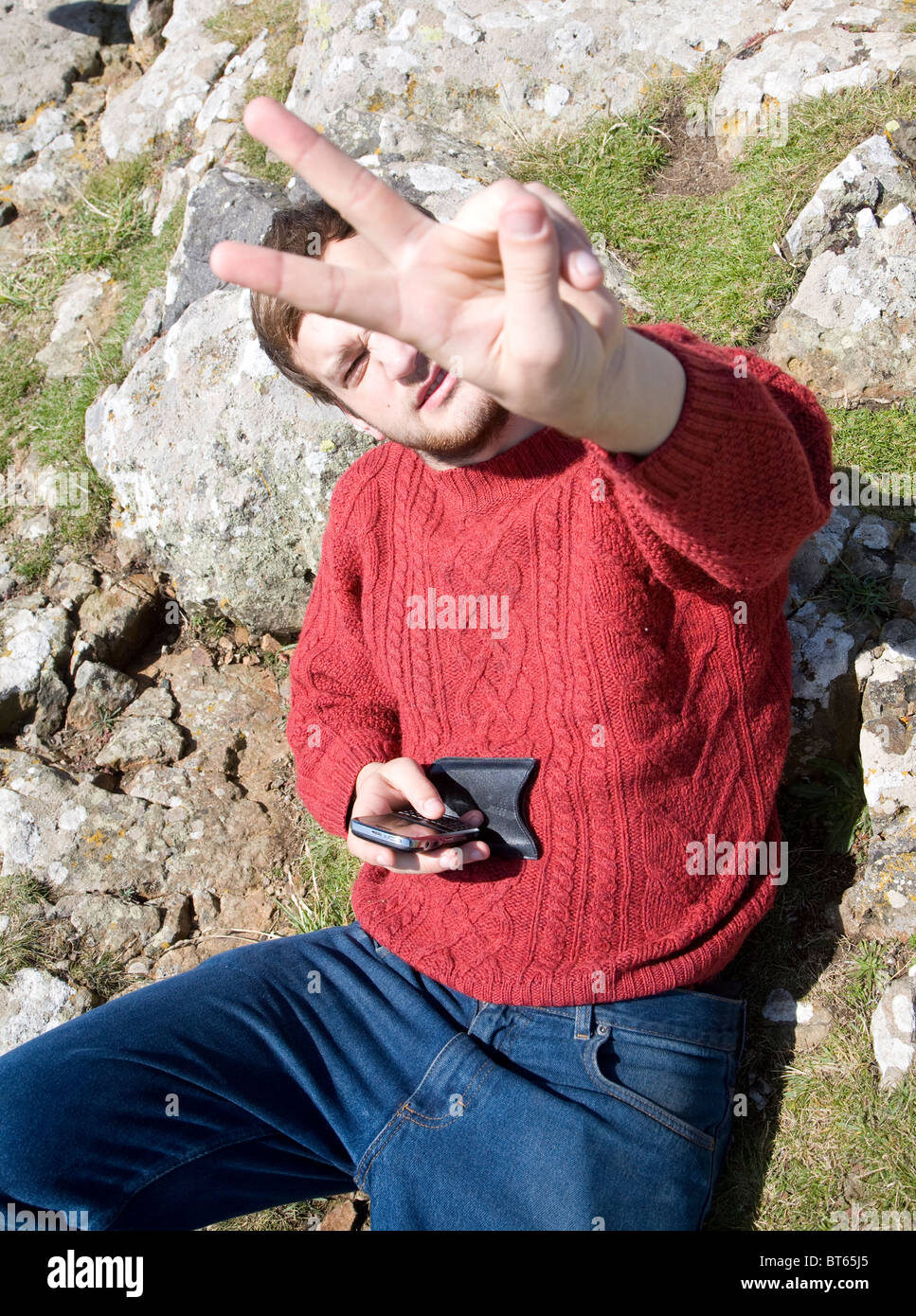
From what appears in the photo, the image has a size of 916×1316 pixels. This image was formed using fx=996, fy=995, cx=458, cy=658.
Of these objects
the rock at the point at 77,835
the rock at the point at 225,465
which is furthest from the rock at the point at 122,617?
the rock at the point at 77,835

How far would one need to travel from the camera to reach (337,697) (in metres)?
2.76

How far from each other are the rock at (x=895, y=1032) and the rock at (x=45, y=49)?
243 inches

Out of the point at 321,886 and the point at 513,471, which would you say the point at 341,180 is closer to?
the point at 513,471

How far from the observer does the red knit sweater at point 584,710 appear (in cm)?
211

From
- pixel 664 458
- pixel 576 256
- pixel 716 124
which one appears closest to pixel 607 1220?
pixel 664 458

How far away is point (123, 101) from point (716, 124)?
3414 millimetres

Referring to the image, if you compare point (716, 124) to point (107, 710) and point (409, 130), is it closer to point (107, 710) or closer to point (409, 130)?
point (409, 130)

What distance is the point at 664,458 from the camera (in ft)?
5.22

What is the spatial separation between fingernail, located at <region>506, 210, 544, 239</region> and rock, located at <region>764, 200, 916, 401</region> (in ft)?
7.71

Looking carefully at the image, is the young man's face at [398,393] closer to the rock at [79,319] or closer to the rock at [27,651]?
the rock at [27,651]

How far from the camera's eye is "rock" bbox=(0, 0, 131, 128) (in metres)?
5.72

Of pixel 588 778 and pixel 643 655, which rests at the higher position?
pixel 643 655

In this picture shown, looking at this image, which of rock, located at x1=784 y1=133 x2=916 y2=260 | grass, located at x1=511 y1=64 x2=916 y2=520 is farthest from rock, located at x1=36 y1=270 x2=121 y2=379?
rock, located at x1=784 y1=133 x2=916 y2=260

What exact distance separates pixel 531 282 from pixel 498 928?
4.99 ft
